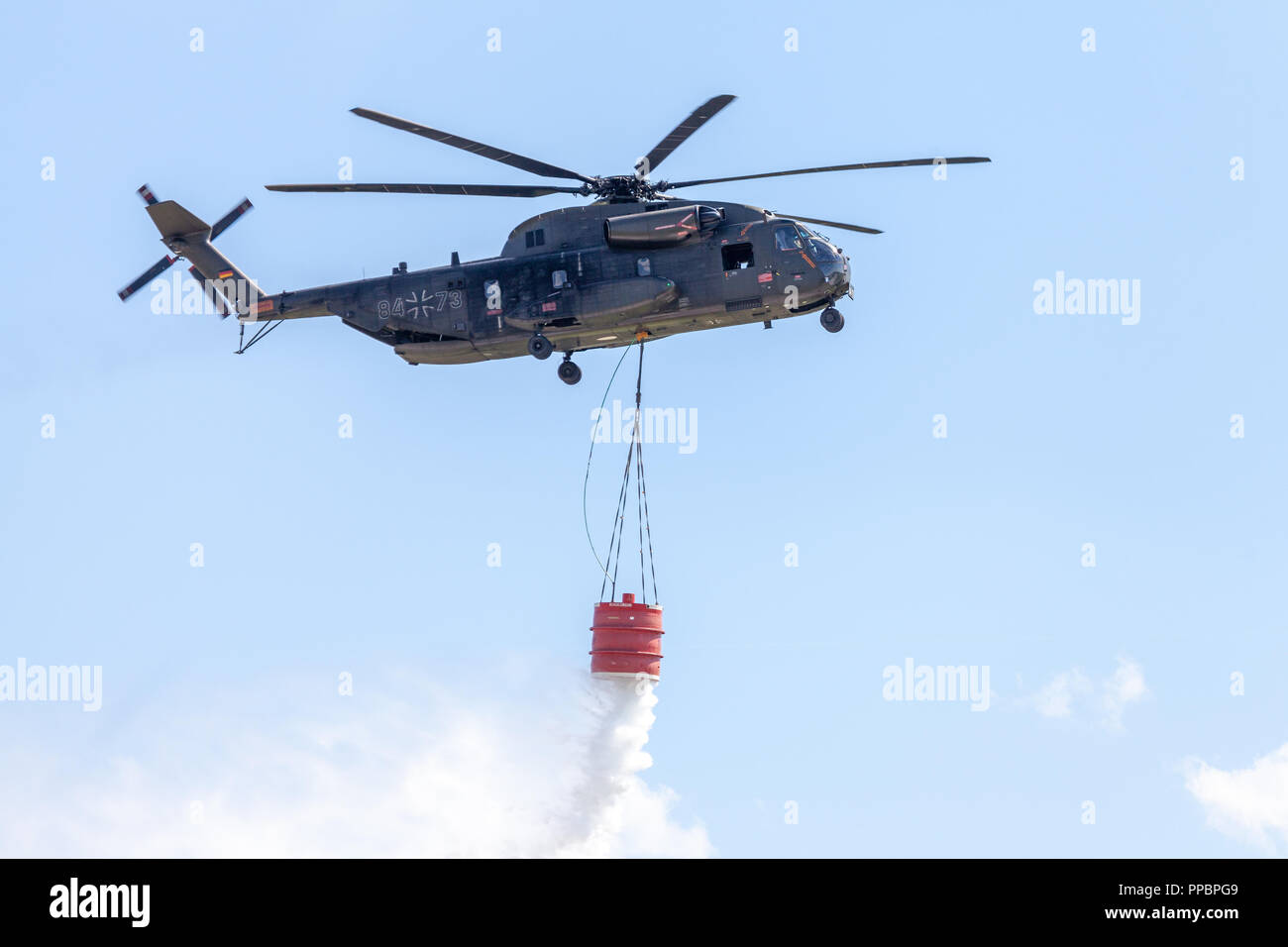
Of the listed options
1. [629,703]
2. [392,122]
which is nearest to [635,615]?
[629,703]

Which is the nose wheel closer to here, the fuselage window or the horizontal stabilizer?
the fuselage window

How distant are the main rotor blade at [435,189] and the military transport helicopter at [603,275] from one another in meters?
0.02

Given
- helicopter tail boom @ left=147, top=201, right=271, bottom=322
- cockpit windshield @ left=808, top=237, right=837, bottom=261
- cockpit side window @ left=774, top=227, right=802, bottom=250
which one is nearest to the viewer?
cockpit windshield @ left=808, top=237, right=837, bottom=261

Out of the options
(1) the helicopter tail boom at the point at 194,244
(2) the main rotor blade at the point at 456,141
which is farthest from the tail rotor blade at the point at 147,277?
(2) the main rotor blade at the point at 456,141

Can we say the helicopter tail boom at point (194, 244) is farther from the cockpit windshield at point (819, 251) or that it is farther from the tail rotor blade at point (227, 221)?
the cockpit windshield at point (819, 251)

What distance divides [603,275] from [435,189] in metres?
3.94

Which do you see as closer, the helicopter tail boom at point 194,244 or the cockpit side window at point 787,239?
the cockpit side window at point 787,239

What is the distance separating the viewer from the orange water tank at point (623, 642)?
3378 centimetres

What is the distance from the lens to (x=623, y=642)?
33.8m

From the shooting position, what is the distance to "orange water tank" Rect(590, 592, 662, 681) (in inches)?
1330

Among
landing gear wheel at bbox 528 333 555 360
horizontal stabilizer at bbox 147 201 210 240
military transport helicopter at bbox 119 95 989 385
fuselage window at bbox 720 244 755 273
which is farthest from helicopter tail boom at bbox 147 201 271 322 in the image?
fuselage window at bbox 720 244 755 273

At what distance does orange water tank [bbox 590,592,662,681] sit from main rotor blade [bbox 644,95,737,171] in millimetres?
9446

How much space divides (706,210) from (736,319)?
2.41 meters

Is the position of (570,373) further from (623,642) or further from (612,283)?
(623,642)
